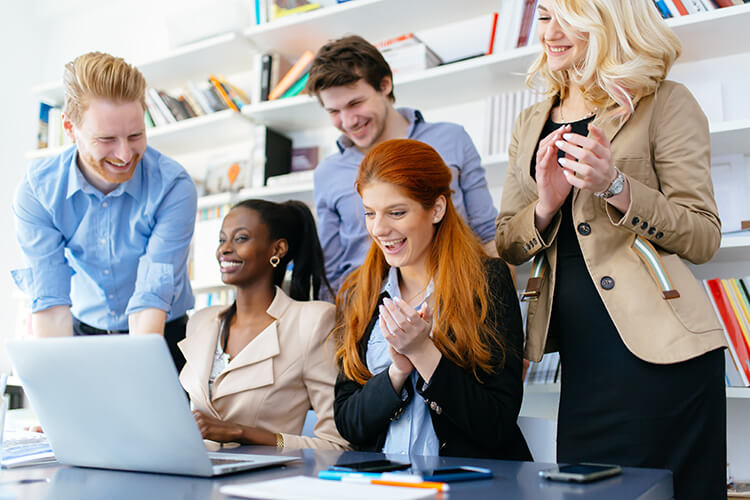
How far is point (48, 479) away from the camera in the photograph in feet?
3.23

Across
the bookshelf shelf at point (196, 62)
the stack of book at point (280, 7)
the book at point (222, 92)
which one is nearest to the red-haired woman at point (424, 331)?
the stack of book at point (280, 7)

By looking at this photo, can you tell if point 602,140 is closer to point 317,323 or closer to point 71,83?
point 317,323

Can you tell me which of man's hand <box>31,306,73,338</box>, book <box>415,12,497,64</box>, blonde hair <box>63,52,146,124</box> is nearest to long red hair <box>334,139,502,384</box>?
blonde hair <box>63,52,146,124</box>

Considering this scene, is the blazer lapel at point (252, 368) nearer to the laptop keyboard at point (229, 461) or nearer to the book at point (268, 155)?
the laptop keyboard at point (229, 461)

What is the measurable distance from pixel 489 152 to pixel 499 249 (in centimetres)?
115

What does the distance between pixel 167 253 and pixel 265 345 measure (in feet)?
1.40

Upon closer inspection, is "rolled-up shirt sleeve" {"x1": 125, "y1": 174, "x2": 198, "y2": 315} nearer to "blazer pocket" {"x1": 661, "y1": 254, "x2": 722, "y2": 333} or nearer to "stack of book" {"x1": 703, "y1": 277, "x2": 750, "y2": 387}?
"blazer pocket" {"x1": 661, "y1": 254, "x2": 722, "y2": 333}

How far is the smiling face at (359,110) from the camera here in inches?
84.4

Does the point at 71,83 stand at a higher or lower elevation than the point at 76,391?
higher

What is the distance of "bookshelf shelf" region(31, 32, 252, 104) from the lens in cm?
335

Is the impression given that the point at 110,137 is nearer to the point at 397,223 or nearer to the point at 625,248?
the point at 397,223

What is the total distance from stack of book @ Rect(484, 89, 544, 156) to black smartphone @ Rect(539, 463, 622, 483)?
1.87 meters

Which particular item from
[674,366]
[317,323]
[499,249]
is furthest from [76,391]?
[674,366]

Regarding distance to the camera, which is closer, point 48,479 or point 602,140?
point 48,479
